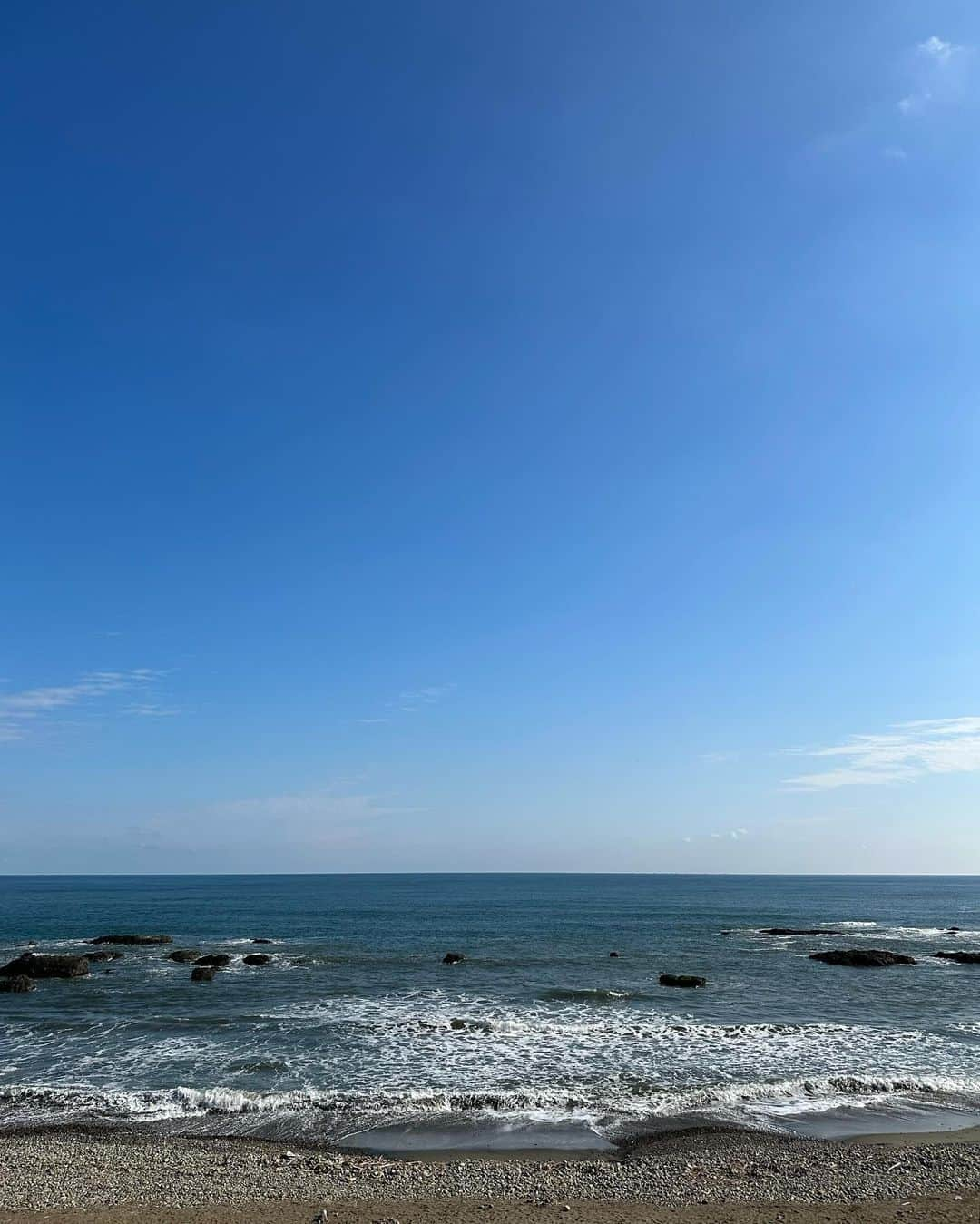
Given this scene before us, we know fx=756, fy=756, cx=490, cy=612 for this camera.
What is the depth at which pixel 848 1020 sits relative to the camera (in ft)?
109

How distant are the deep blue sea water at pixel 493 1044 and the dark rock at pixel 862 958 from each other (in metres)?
1.84

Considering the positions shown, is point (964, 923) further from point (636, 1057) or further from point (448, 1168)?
point (448, 1168)

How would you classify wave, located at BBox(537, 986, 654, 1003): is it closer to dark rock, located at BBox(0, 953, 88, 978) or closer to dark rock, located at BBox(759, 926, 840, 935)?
dark rock, located at BBox(0, 953, 88, 978)

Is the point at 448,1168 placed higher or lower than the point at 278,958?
higher

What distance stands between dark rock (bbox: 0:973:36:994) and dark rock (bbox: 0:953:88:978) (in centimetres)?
357

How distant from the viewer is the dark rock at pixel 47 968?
148 ft

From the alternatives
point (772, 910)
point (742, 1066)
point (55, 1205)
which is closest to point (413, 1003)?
point (742, 1066)

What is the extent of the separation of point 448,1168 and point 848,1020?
2367 cm

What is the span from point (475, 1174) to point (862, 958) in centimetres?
4495

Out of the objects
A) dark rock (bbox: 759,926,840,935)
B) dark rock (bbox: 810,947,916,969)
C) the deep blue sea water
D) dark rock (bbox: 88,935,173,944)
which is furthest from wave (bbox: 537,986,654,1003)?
dark rock (bbox: 759,926,840,935)

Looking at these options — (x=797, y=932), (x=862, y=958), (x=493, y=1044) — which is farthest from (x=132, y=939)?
(x=797, y=932)

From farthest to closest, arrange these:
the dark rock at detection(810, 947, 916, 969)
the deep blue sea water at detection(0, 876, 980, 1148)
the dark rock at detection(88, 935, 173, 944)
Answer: the dark rock at detection(88, 935, 173, 944)
the dark rock at detection(810, 947, 916, 969)
the deep blue sea water at detection(0, 876, 980, 1148)

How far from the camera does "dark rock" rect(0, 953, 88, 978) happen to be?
44969mm

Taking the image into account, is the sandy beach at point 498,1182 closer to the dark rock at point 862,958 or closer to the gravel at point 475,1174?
the gravel at point 475,1174
